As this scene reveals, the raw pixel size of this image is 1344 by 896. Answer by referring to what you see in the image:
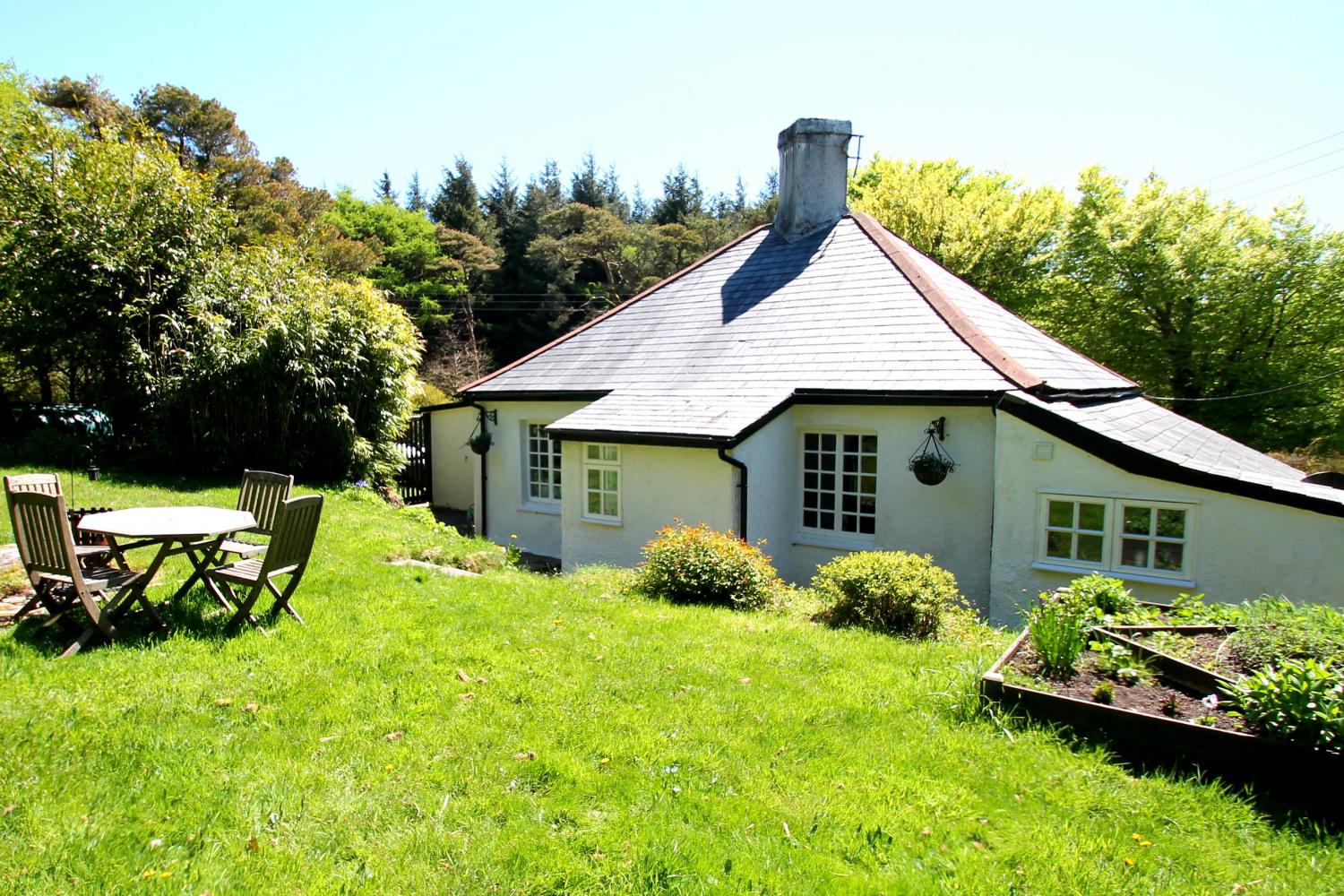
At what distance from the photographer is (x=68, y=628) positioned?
5.66 meters

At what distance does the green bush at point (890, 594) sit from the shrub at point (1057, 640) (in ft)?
6.36

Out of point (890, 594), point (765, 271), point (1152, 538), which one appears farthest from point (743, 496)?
point (765, 271)

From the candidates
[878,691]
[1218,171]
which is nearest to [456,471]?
[878,691]

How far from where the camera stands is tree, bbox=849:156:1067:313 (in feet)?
92.8

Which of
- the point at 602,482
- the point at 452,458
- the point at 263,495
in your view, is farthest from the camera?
the point at 452,458

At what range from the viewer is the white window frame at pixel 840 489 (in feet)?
36.7

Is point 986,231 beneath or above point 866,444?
above

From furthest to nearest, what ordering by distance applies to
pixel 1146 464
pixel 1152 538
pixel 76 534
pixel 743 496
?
pixel 743 496, pixel 1152 538, pixel 1146 464, pixel 76 534

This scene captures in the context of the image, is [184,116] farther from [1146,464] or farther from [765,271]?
[1146,464]

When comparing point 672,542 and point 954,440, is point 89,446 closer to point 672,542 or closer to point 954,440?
point 672,542

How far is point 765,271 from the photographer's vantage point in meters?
15.2

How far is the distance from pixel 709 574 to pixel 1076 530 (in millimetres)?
4967

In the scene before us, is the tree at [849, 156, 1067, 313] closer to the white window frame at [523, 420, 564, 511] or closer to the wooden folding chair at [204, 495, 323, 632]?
the white window frame at [523, 420, 564, 511]

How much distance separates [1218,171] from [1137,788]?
98.2 ft
